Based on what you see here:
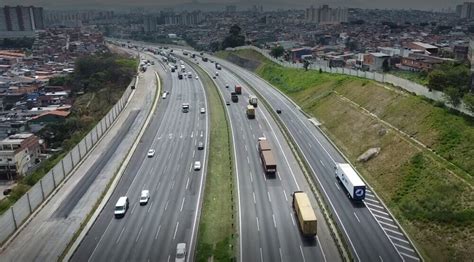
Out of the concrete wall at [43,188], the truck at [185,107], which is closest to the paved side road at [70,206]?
the concrete wall at [43,188]

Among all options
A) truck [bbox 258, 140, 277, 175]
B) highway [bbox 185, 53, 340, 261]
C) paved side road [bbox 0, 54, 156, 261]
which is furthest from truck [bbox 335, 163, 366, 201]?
paved side road [bbox 0, 54, 156, 261]

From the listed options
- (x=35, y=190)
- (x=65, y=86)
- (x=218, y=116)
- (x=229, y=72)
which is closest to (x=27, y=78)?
(x=65, y=86)

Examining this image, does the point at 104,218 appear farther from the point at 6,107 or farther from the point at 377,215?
the point at 6,107

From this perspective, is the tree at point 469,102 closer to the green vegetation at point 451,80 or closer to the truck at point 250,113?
the green vegetation at point 451,80

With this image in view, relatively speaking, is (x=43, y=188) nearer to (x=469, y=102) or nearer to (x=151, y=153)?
(x=151, y=153)

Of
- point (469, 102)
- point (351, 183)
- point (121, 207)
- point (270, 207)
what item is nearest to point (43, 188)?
point (121, 207)
